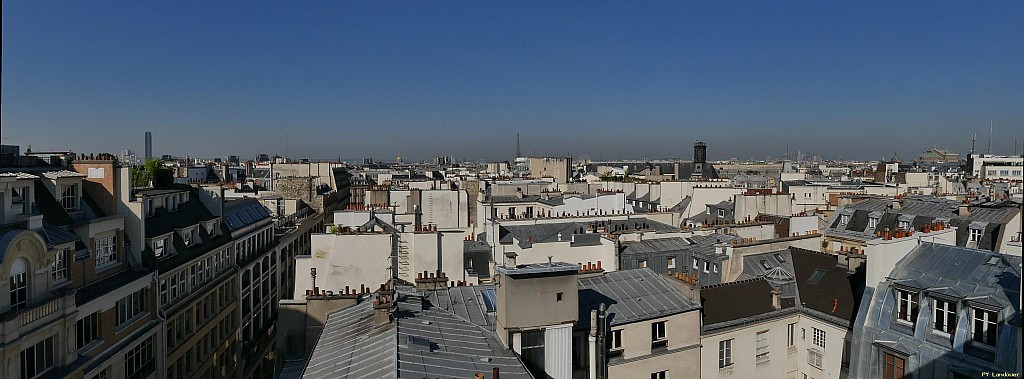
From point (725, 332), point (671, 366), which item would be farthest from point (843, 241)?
point (671, 366)

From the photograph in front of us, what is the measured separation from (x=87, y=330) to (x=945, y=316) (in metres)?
26.2

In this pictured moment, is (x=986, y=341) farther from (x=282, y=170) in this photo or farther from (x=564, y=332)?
(x=282, y=170)

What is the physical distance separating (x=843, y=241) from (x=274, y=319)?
37.3 metres

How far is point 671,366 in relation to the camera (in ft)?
59.8

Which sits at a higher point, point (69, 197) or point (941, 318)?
point (69, 197)

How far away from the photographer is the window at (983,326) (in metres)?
15.0

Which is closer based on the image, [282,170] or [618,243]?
[618,243]

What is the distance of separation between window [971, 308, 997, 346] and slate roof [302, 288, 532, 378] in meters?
12.0

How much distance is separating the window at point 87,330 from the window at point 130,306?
132cm

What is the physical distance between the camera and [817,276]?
75.6ft

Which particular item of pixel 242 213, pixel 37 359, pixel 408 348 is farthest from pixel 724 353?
pixel 242 213

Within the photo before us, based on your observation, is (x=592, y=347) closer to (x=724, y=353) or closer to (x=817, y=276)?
(x=724, y=353)

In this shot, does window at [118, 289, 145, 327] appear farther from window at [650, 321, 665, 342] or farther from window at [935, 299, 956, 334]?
window at [935, 299, 956, 334]

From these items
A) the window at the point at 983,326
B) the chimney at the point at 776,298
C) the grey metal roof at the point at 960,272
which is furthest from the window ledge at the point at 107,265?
the window at the point at 983,326
